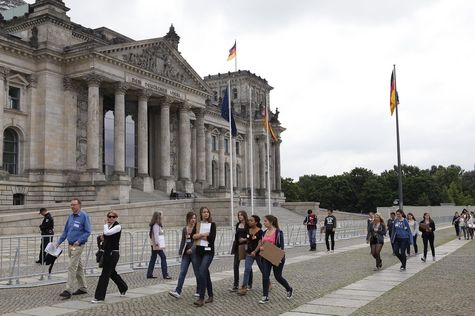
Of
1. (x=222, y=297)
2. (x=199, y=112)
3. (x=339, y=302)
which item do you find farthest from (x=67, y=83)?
(x=339, y=302)

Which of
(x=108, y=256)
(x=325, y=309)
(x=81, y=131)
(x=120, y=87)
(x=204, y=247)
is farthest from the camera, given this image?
(x=120, y=87)

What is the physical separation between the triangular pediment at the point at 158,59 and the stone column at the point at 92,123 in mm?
3206

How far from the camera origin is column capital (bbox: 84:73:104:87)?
47097mm

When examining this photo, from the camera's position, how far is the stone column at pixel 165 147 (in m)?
56.5

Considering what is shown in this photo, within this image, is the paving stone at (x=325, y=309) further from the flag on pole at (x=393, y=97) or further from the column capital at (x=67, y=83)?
the column capital at (x=67, y=83)

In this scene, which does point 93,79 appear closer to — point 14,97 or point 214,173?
point 14,97

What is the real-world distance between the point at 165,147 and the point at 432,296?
151 feet

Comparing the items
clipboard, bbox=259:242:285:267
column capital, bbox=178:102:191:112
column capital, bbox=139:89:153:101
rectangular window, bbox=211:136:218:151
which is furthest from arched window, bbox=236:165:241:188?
clipboard, bbox=259:242:285:267

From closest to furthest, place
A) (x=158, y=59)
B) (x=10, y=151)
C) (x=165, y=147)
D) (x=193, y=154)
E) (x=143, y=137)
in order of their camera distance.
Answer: (x=10, y=151) < (x=143, y=137) < (x=158, y=59) < (x=165, y=147) < (x=193, y=154)

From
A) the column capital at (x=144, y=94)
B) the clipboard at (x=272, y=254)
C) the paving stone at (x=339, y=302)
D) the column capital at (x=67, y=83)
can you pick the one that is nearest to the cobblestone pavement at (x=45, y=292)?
the clipboard at (x=272, y=254)

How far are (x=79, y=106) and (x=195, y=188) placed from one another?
727 inches

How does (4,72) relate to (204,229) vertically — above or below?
above

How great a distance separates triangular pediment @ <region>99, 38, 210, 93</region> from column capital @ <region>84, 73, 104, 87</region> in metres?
2.42

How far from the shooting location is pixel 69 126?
48406mm
